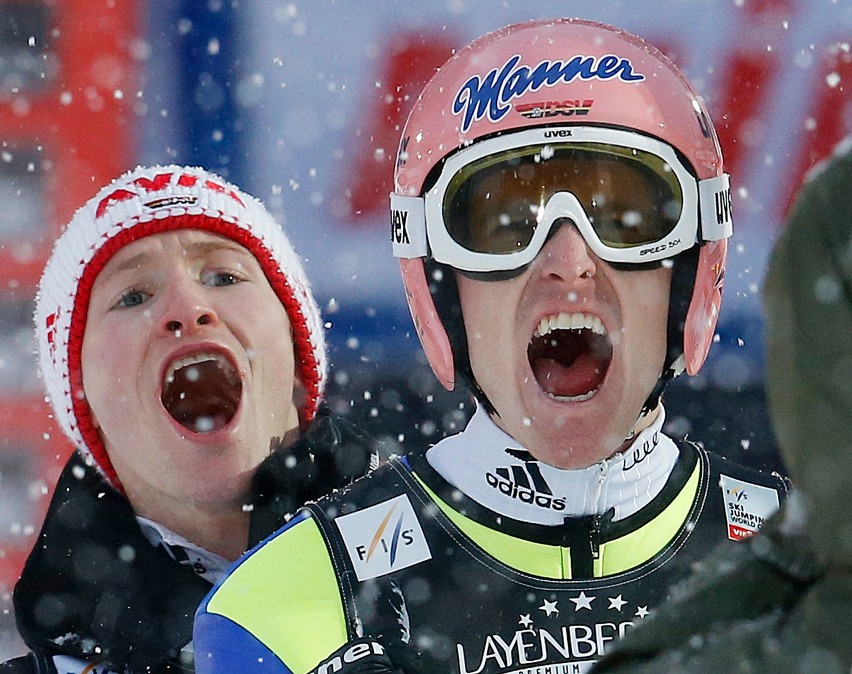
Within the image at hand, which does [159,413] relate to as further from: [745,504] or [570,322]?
[745,504]

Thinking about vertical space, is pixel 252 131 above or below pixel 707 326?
above

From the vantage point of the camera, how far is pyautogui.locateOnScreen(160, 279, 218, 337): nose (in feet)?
9.33

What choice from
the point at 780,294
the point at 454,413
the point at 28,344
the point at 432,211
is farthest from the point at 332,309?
the point at 780,294

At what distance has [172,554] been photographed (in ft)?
9.52

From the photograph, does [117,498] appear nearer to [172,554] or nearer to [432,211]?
[172,554]

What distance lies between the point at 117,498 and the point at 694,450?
1.39 meters

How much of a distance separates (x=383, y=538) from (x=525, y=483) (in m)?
0.25

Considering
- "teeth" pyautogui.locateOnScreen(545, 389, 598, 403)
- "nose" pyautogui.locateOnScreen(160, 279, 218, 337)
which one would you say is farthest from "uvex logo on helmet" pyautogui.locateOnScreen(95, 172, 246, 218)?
"teeth" pyautogui.locateOnScreen(545, 389, 598, 403)

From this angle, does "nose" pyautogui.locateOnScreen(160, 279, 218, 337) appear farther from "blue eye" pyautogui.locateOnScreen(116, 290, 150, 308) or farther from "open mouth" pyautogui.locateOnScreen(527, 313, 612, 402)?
"open mouth" pyautogui.locateOnScreen(527, 313, 612, 402)

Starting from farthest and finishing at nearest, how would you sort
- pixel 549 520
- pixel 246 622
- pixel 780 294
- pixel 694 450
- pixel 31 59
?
1. pixel 31 59
2. pixel 694 450
3. pixel 549 520
4. pixel 246 622
5. pixel 780 294

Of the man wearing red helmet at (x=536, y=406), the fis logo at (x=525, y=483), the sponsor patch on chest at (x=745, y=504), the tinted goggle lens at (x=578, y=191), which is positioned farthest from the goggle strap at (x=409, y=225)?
the sponsor patch on chest at (x=745, y=504)

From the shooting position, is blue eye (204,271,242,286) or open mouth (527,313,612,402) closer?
open mouth (527,313,612,402)

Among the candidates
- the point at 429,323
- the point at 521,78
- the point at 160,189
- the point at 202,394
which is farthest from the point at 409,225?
the point at 202,394

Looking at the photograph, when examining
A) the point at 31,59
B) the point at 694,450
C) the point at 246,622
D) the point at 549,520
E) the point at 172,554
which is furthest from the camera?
the point at 31,59
